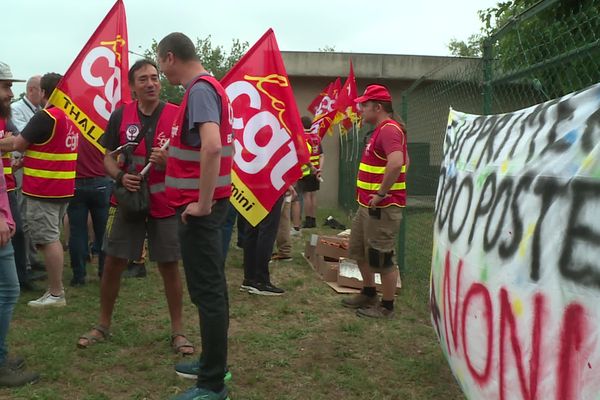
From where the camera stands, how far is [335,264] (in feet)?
20.1

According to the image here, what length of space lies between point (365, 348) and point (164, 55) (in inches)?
97.1

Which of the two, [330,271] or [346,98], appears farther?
[346,98]

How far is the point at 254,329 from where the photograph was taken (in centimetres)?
443

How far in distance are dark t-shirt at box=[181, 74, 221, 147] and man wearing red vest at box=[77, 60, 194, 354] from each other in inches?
32.1

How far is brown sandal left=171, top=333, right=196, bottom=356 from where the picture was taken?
12.4 feet

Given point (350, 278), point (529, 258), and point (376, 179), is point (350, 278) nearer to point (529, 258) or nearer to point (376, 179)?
point (376, 179)

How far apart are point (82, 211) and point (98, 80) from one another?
1.42m

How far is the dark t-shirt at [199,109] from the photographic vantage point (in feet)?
9.15

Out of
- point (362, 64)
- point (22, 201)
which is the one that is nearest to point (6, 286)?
point (22, 201)

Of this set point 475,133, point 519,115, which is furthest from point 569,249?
point 475,133

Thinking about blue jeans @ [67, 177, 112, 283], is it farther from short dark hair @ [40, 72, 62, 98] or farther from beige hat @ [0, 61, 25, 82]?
beige hat @ [0, 61, 25, 82]

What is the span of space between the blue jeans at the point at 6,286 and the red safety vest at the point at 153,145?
3.02ft

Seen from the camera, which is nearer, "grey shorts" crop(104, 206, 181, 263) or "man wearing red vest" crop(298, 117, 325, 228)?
"grey shorts" crop(104, 206, 181, 263)

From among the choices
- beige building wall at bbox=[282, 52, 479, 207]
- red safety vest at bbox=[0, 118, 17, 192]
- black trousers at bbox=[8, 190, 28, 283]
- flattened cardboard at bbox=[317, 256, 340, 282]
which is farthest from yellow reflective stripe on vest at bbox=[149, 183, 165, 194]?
beige building wall at bbox=[282, 52, 479, 207]
